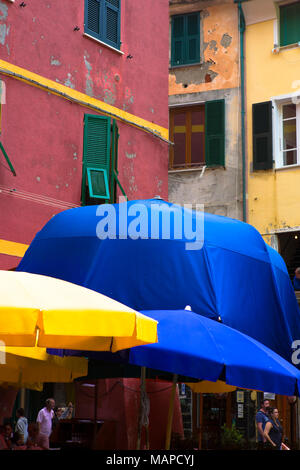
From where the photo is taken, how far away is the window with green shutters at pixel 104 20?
52.4 feet

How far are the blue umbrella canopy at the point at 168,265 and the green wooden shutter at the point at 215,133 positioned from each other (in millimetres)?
9751

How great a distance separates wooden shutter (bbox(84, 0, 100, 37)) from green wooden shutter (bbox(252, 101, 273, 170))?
20.9 ft

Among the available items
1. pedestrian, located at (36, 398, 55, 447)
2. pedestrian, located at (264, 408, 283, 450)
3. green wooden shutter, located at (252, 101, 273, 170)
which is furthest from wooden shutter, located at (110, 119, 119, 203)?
green wooden shutter, located at (252, 101, 273, 170)

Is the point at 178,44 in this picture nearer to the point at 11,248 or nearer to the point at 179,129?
the point at 179,129

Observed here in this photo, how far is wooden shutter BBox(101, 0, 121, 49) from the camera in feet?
53.3

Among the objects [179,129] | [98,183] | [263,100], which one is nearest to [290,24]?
[263,100]

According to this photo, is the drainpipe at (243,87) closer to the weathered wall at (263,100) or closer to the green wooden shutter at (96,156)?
the weathered wall at (263,100)

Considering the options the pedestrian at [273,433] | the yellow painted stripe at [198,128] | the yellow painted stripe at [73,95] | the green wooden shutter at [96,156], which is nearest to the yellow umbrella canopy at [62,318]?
the pedestrian at [273,433]

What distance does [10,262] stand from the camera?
1356cm

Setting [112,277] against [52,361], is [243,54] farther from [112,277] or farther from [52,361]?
[52,361]

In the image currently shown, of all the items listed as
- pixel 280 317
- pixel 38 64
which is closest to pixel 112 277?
pixel 280 317

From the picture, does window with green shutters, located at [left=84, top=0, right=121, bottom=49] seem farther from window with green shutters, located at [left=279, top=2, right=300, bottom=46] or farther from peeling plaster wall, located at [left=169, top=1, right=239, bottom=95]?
window with green shutters, located at [left=279, top=2, right=300, bottom=46]

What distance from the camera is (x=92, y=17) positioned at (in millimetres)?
16031

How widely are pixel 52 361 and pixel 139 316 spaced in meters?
2.53
